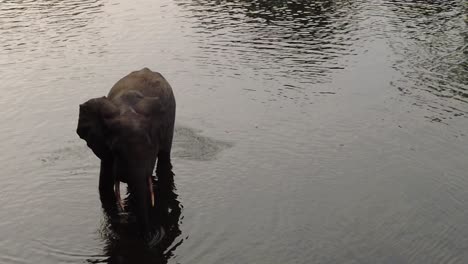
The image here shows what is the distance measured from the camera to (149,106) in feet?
42.5

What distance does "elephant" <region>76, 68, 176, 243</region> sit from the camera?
1201 centimetres

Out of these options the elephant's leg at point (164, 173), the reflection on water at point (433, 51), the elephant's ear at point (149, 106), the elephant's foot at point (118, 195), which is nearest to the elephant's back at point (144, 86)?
the elephant's ear at point (149, 106)

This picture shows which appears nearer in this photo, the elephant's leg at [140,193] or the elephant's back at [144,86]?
the elephant's leg at [140,193]

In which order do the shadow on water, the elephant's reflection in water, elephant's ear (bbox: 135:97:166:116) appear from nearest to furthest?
the elephant's reflection in water, elephant's ear (bbox: 135:97:166:116), the shadow on water

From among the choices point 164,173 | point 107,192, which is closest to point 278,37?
point 164,173

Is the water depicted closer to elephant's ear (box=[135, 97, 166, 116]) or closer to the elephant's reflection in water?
the elephant's reflection in water

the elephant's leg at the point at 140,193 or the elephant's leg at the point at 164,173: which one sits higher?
the elephant's leg at the point at 140,193

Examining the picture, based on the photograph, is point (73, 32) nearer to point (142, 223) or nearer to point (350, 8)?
point (350, 8)

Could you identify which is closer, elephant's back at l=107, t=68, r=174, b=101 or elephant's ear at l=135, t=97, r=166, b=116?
elephant's ear at l=135, t=97, r=166, b=116

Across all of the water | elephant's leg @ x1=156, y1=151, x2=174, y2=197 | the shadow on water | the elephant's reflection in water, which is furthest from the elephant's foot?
the shadow on water

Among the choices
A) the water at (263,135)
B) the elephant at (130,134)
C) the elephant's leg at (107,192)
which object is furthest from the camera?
the elephant's leg at (107,192)

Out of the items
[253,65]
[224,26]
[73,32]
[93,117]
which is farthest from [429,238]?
[73,32]

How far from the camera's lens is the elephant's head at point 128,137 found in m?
12.0

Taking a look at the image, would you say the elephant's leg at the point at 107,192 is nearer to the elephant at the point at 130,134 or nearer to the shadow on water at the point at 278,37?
the elephant at the point at 130,134
